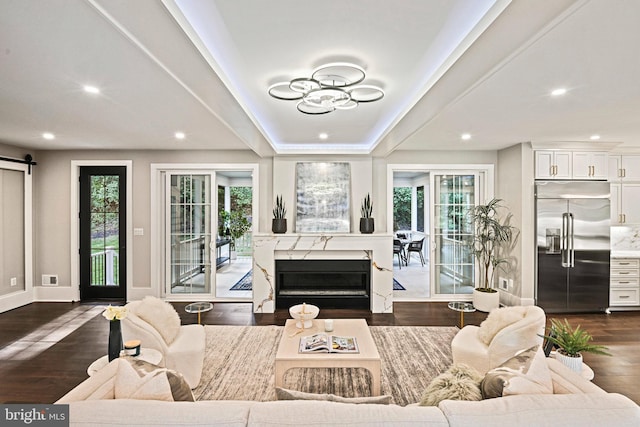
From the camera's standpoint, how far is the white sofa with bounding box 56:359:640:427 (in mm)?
1203

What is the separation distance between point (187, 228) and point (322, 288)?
7.93ft

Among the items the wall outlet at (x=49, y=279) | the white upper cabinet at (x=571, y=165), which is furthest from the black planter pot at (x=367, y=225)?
the wall outlet at (x=49, y=279)

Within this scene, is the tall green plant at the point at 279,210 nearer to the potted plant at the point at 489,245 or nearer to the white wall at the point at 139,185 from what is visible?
the white wall at the point at 139,185

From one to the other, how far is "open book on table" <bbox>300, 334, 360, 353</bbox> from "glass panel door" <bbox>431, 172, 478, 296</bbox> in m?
3.21

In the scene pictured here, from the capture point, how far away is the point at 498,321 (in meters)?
2.69

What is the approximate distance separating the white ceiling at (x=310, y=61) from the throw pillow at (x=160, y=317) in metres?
1.70

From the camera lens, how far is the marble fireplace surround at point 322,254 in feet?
15.9

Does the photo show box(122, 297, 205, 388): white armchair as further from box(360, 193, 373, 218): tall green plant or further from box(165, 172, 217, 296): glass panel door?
box(360, 193, 373, 218): tall green plant

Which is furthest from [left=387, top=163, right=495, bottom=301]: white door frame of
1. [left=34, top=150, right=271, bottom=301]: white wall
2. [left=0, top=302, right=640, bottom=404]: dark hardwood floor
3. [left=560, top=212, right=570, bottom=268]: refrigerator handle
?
[left=34, top=150, right=271, bottom=301]: white wall

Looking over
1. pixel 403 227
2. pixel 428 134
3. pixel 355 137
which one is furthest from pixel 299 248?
pixel 403 227

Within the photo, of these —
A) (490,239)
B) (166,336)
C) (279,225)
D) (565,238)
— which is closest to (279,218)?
(279,225)

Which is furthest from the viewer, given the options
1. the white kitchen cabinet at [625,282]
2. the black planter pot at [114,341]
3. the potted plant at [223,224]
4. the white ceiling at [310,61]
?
the potted plant at [223,224]

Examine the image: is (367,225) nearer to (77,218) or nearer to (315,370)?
(315,370)

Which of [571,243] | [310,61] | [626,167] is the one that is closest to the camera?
[310,61]
